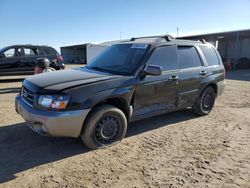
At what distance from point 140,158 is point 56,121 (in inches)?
55.2

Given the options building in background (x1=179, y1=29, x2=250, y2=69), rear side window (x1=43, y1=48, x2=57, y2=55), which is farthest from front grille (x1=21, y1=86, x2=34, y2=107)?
building in background (x1=179, y1=29, x2=250, y2=69)

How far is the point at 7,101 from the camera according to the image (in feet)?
25.1

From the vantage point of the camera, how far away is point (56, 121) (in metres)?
3.63

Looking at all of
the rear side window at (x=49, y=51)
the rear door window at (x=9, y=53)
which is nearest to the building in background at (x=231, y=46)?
the rear side window at (x=49, y=51)

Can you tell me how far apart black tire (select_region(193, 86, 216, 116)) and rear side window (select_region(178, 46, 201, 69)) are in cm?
79

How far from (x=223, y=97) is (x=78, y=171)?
266 inches

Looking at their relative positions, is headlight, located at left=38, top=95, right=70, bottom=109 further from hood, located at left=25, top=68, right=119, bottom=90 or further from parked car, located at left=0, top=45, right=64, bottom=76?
parked car, located at left=0, top=45, right=64, bottom=76

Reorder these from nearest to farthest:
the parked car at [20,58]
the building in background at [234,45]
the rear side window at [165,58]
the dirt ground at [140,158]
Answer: the dirt ground at [140,158] < the rear side window at [165,58] < the parked car at [20,58] < the building in background at [234,45]

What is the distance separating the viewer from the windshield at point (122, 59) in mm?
4633

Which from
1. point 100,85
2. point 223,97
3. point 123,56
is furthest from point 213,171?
point 223,97

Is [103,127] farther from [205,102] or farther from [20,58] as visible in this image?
[20,58]

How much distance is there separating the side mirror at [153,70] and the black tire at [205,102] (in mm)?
2074

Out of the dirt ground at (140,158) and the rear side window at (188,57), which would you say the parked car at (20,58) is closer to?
the dirt ground at (140,158)

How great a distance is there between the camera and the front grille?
3949 mm
